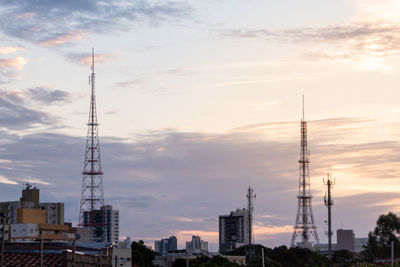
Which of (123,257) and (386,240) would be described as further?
(386,240)

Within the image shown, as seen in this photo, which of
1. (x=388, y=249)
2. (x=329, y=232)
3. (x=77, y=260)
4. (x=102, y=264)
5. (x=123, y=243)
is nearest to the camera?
(x=77, y=260)

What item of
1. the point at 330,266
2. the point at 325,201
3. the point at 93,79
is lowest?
the point at 330,266

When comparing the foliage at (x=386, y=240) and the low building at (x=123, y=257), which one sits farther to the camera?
the foliage at (x=386, y=240)

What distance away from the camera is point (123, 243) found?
180125 mm

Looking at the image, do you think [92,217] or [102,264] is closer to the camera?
[102,264]

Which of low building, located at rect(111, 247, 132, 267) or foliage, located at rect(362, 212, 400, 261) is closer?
low building, located at rect(111, 247, 132, 267)

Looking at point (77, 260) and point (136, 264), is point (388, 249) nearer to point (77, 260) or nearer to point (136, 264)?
point (136, 264)

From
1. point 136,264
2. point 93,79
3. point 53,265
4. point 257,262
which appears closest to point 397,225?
point 257,262

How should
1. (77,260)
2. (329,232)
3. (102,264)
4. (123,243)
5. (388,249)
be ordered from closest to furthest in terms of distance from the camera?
(77,260)
(102,264)
(329,232)
(123,243)
(388,249)

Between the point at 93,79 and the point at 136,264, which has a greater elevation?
the point at 93,79

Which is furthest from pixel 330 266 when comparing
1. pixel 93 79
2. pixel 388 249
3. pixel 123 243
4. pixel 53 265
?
pixel 53 265

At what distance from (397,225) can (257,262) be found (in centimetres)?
4056

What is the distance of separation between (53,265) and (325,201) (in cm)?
8356

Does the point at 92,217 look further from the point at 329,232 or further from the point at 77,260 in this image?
the point at 77,260
